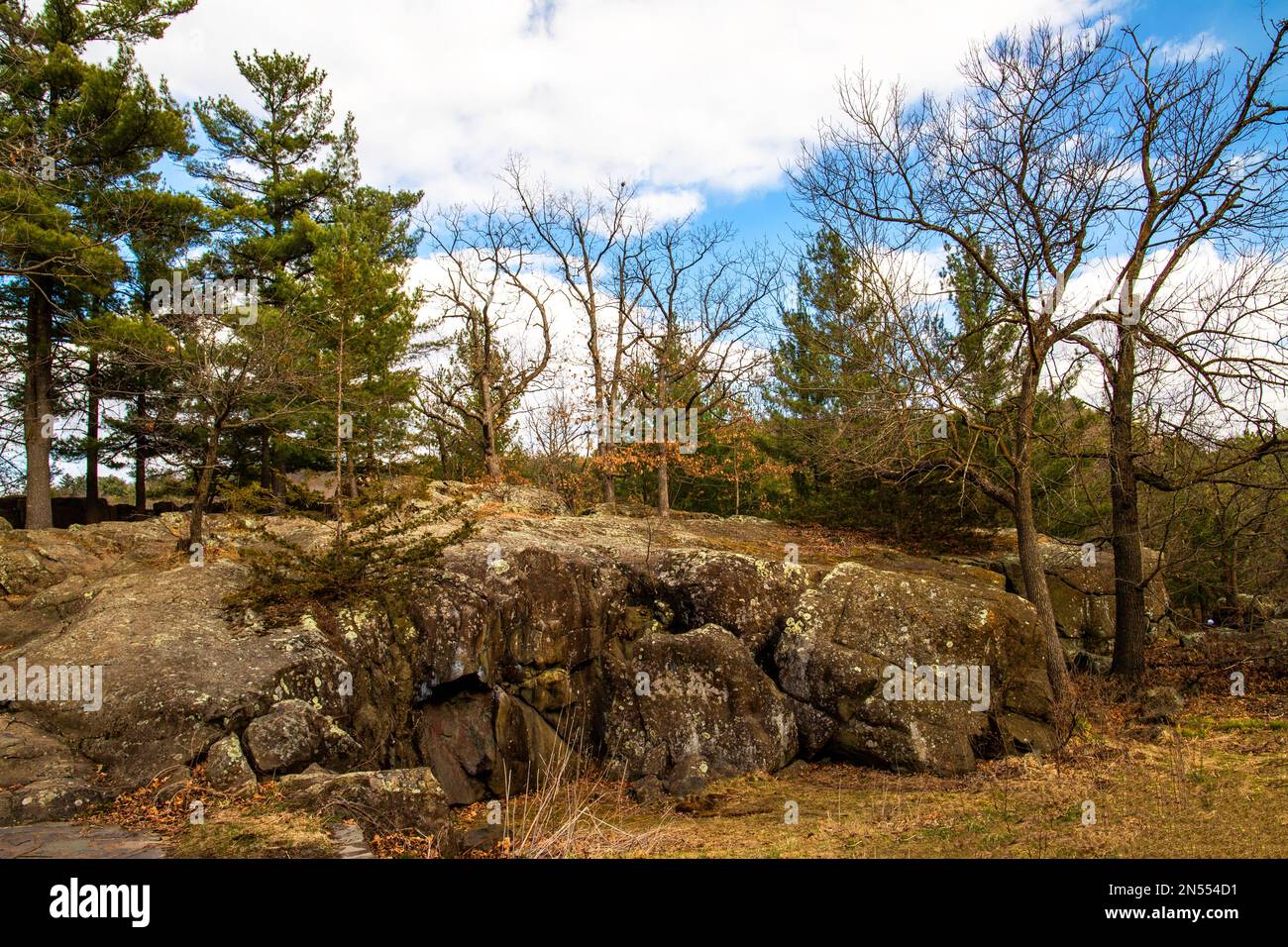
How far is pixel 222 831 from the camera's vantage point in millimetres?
6379

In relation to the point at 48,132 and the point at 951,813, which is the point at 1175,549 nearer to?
the point at 951,813

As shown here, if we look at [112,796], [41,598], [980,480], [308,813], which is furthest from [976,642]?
[41,598]

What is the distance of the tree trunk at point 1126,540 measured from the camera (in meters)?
13.6

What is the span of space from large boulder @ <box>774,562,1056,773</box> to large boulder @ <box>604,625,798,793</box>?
0.62m

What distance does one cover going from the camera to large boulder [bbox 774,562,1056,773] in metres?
11.9

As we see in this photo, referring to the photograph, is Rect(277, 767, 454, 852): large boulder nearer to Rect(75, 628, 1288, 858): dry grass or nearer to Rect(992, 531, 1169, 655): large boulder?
Rect(75, 628, 1288, 858): dry grass

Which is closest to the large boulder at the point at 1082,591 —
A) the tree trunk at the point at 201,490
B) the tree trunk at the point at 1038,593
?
the tree trunk at the point at 1038,593

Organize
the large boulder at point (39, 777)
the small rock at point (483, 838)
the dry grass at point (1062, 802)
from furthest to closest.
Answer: the dry grass at point (1062, 802), the small rock at point (483, 838), the large boulder at point (39, 777)

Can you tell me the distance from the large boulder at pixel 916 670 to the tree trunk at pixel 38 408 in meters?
18.0

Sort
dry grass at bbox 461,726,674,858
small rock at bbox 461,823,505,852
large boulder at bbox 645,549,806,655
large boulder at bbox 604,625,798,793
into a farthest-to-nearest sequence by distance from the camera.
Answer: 1. large boulder at bbox 645,549,806,655
2. large boulder at bbox 604,625,798,793
3. small rock at bbox 461,823,505,852
4. dry grass at bbox 461,726,674,858

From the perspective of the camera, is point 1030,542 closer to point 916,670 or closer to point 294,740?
point 916,670

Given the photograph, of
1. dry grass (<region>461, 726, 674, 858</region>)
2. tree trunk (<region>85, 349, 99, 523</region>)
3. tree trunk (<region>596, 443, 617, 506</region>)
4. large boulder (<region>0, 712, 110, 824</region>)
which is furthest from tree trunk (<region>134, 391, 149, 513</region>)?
dry grass (<region>461, 726, 674, 858</region>)

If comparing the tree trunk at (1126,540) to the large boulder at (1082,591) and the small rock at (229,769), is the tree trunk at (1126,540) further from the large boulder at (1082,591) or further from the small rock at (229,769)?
the small rock at (229,769)
